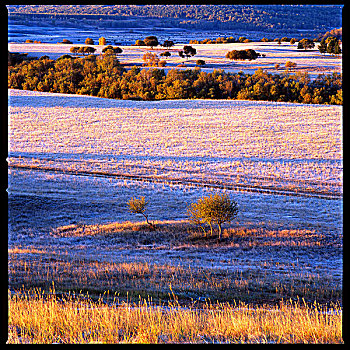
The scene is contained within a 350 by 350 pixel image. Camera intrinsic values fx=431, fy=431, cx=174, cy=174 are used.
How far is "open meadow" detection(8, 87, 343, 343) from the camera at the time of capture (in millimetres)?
7551

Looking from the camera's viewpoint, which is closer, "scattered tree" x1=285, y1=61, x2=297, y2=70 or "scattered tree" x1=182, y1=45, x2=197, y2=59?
"scattered tree" x1=285, y1=61, x2=297, y2=70

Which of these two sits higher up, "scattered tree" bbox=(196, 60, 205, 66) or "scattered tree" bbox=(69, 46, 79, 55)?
"scattered tree" bbox=(69, 46, 79, 55)

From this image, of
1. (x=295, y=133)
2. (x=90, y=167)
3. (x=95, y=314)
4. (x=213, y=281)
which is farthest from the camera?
(x=295, y=133)

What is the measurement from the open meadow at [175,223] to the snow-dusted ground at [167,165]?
0.49ft

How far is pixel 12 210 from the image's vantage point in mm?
24891

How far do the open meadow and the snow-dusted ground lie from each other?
15 cm

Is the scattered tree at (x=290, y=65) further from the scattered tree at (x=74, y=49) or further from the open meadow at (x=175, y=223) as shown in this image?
the scattered tree at (x=74, y=49)

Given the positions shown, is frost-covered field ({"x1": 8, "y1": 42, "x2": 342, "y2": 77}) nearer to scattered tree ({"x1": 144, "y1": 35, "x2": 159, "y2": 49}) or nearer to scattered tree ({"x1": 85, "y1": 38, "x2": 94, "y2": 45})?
scattered tree ({"x1": 85, "y1": 38, "x2": 94, "y2": 45})

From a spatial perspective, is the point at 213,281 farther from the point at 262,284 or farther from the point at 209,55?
the point at 209,55

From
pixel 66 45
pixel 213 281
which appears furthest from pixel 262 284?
pixel 66 45

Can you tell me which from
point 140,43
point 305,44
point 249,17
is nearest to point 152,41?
point 140,43

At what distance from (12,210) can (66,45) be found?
71.0m

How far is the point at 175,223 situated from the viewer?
2366cm

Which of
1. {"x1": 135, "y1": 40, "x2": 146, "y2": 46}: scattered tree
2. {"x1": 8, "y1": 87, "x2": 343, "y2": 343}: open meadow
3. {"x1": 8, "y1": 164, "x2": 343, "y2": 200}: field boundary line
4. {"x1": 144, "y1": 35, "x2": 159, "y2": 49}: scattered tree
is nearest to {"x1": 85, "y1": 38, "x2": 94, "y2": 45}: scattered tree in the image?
{"x1": 135, "y1": 40, "x2": 146, "y2": 46}: scattered tree
